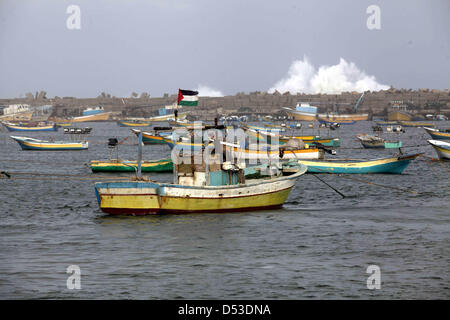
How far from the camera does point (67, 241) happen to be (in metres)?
21.9

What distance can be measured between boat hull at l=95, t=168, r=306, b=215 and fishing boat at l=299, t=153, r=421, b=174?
15.6 metres

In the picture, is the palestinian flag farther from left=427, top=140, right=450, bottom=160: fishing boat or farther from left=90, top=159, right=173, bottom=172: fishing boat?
left=427, top=140, right=450, bottom=160: fishing boat

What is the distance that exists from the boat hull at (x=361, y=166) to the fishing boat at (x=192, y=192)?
14699mm

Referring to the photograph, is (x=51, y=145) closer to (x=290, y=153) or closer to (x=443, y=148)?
(x=290, y=153)

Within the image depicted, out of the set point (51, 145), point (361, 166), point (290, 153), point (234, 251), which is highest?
point (290, 153)

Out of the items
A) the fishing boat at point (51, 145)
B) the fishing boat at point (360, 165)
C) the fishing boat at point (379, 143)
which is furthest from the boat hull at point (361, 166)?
the fishing boat at point (51, 145)

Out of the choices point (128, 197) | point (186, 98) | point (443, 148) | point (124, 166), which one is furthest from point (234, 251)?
point (443, 148)

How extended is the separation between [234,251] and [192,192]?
5.39m

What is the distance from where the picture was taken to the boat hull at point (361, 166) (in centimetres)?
4128

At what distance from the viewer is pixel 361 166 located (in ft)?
139

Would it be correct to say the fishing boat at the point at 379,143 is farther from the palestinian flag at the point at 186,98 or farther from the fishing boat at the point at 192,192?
the palestinian flag at the point at 186,98
